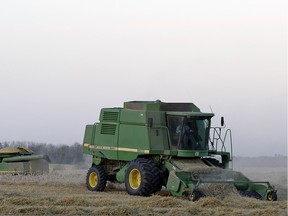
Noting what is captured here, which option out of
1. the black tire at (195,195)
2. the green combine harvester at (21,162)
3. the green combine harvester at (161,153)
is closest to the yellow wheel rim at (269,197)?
the green combine harvester at (161,153)

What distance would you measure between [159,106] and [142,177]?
2.78m

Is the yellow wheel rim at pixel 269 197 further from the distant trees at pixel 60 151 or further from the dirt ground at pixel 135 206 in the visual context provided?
the distant trees at pixel 60 151

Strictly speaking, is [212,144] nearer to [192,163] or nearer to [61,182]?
[192,163]

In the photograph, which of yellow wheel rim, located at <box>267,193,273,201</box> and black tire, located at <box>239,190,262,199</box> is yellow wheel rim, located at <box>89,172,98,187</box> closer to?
black tire, located at <box>239,190,262,199</box>

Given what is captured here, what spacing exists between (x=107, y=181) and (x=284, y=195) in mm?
Answer: 6734

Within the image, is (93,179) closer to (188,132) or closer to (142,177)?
(142,177)

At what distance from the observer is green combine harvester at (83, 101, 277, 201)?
2061 centimetres

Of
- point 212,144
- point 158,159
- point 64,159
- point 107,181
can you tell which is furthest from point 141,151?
point 64,159

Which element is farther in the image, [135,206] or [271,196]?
[271,196]

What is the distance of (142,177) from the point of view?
20953mm

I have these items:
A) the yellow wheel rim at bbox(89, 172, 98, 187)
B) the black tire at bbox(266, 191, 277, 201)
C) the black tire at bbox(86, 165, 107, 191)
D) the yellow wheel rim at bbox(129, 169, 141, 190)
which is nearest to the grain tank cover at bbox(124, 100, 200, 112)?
the yellow wheel rim at bbox(129, 169, 141, 190)

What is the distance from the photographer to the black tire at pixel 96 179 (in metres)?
23.8

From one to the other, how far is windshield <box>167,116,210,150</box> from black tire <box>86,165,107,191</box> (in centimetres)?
324

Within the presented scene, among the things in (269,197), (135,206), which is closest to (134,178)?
(269,197)
